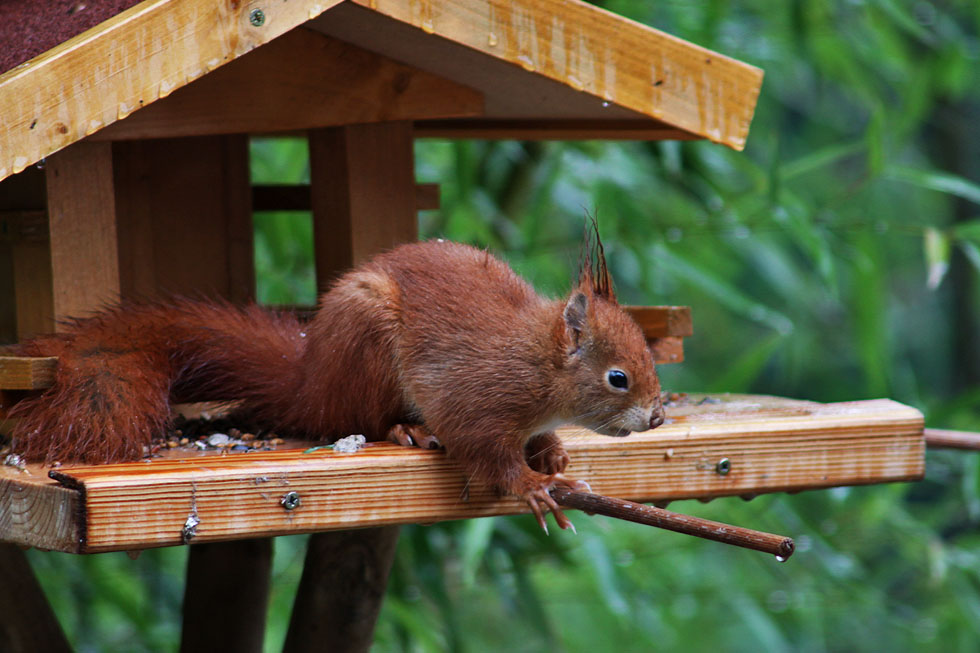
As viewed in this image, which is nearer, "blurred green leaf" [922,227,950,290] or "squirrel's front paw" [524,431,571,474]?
"squirrel's front paw" [524,431,571,474]

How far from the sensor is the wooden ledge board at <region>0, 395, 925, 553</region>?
1.36m

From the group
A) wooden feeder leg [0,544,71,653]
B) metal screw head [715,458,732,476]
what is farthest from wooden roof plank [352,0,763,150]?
wooden feeder leg [0,544,71,653]

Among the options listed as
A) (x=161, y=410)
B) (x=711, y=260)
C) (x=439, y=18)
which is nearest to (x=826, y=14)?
(x=711, y=260)

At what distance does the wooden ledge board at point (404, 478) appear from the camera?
136cm

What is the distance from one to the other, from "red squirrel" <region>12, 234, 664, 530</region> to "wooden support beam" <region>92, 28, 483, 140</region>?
1.02 ft

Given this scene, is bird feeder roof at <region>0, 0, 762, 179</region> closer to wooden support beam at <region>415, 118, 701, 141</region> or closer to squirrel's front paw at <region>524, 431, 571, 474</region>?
wooden support beam at <region>415, 118, 701, 141</region>

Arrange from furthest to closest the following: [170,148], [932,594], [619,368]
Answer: [932,594], [170,148], [619,368]

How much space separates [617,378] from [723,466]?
0.28m

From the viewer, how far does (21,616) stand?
2.25 meters

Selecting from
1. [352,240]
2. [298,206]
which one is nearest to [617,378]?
[352,240]

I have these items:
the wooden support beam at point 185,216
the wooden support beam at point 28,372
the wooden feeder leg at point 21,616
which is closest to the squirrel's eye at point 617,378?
the wooden support beam at point 28,372

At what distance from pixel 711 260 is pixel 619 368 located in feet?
6.01

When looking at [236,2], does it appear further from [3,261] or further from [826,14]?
[826,14]

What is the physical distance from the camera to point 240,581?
2.35 meters
